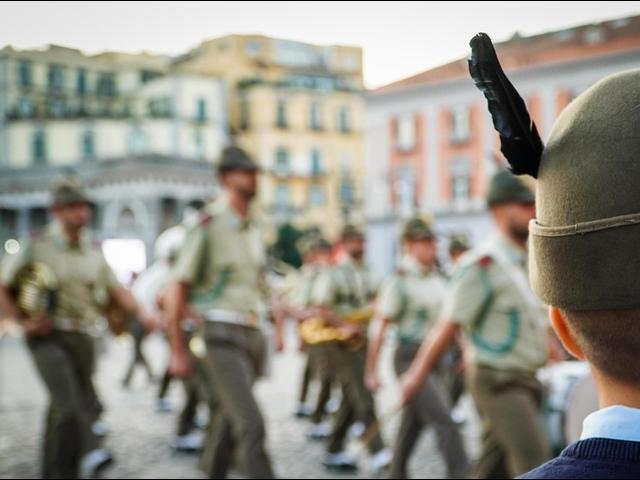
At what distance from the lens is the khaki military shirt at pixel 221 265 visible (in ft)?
17.6

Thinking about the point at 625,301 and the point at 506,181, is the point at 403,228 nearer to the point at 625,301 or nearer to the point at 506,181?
the point at 506,181

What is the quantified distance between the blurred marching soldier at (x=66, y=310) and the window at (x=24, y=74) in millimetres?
2791

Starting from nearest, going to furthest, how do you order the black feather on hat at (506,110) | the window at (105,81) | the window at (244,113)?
the black feather on hat at (506,110) < the window at (105,81) < the window at (244,113)

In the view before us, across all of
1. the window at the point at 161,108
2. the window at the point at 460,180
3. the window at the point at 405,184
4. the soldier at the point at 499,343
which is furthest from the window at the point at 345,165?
the soldier at the point at 499,343

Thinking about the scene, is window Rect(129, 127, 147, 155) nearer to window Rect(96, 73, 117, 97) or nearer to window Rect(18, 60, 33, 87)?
Answer: window Rect(96, 73, 117, 97)

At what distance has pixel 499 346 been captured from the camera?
436cm

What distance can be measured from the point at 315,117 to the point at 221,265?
58150mm

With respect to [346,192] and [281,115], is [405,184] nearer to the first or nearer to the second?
[281,115]

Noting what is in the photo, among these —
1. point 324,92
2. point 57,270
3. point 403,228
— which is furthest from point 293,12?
point 324,92

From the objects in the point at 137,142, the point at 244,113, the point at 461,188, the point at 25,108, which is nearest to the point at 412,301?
the point at 25,108

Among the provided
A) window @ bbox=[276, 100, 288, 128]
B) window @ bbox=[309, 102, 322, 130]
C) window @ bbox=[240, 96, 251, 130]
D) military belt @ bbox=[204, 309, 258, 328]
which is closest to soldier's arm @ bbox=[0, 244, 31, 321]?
military belt @ bbox=[204, 309, 258, 328]

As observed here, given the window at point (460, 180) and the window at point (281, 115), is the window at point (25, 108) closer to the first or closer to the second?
the window at point (460, 180)

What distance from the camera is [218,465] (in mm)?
5773

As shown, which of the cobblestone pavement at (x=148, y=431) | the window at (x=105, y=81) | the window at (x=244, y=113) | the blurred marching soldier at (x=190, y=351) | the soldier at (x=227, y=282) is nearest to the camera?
the window at (x=105, y=81)
